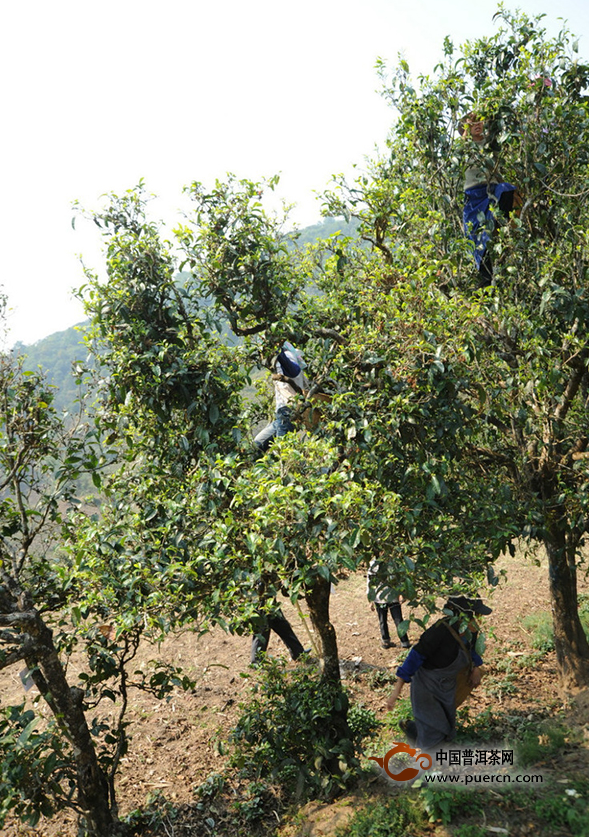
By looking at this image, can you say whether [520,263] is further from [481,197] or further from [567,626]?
[567,626]

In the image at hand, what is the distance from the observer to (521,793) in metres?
4.03

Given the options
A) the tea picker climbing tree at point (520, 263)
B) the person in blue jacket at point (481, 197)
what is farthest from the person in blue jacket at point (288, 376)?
the person in blue jacket at point (481, 197)

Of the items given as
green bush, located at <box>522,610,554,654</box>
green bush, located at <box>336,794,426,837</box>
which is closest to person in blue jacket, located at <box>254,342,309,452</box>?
green bush, located at <box>336,794,426,837</box>

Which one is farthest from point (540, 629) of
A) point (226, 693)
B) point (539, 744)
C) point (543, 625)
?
point (226, 693)

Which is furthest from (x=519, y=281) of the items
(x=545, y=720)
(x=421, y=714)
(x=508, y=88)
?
(x=545, y=720)

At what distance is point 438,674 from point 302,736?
3.75 ft

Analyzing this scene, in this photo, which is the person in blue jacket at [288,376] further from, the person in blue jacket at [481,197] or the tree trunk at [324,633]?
the person in blue jacket at [481,197]

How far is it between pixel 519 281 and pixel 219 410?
8.93 ft

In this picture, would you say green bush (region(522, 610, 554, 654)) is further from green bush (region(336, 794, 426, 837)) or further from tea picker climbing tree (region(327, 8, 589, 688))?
green bush (region(336, 794, 426, 837))

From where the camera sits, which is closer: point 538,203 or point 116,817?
point 116,817

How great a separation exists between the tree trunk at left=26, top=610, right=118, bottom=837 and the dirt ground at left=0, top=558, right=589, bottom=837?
850 millimetres

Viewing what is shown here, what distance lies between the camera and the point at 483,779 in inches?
169

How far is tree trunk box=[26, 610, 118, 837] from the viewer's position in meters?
4.13

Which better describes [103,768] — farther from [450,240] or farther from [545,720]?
[450,240]
